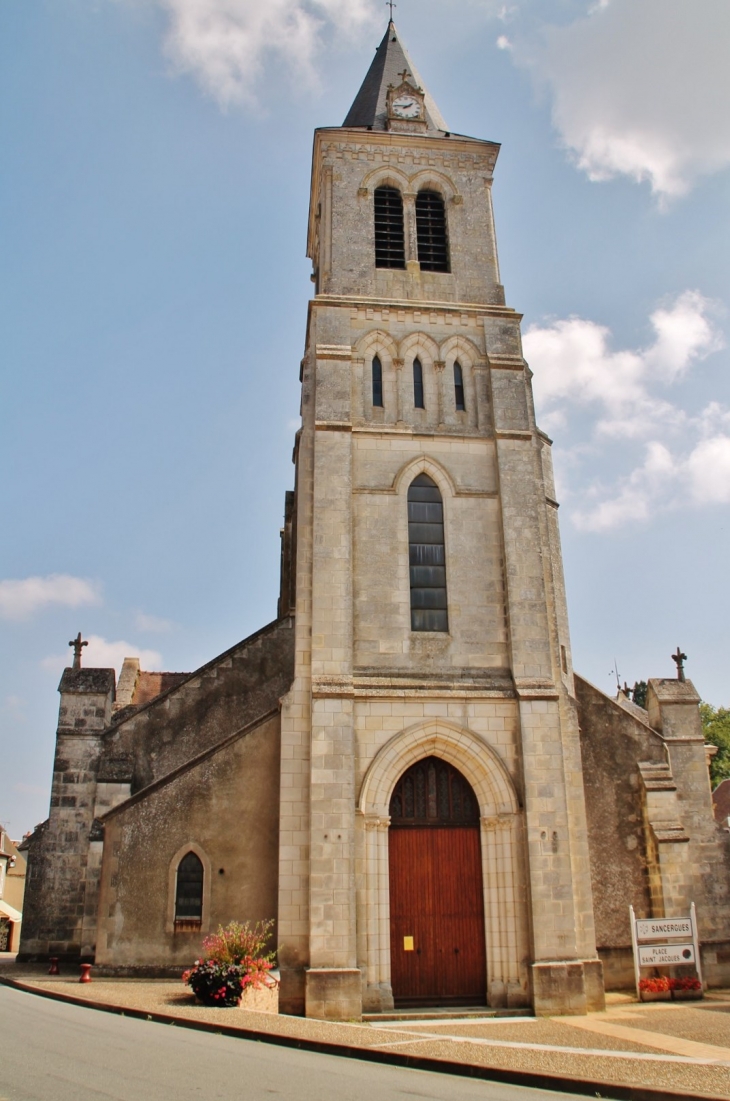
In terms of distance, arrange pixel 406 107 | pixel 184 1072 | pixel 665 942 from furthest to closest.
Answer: pixel 406 107 → pixel 665 942 → pixel 184 1072

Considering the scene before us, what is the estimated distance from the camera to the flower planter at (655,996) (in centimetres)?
1558

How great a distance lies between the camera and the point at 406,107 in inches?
864

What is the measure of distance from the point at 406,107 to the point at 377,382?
27.7 ft

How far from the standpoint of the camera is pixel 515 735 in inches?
622

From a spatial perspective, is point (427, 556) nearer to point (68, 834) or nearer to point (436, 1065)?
point (436, 1065)

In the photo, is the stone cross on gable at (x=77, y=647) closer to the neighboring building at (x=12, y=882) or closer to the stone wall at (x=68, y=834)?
the stone wall at (x=68, y=834)

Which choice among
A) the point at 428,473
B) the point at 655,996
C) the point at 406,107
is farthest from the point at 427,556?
the point at 406,107

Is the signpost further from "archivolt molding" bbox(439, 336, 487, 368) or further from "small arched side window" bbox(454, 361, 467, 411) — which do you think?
"archivolt molding" bbox(439, 336, 487, 368)

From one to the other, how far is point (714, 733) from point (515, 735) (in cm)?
3966

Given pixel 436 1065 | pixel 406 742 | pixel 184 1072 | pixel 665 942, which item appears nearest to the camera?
pixel 184 1072

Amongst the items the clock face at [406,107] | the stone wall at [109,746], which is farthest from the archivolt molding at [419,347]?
the stone wall at [109,746]

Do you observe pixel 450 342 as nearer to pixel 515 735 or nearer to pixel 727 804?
pixel 515 735

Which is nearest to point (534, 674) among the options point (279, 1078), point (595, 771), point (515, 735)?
point (515, 735)

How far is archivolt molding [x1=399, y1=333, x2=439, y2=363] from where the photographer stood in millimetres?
18797
